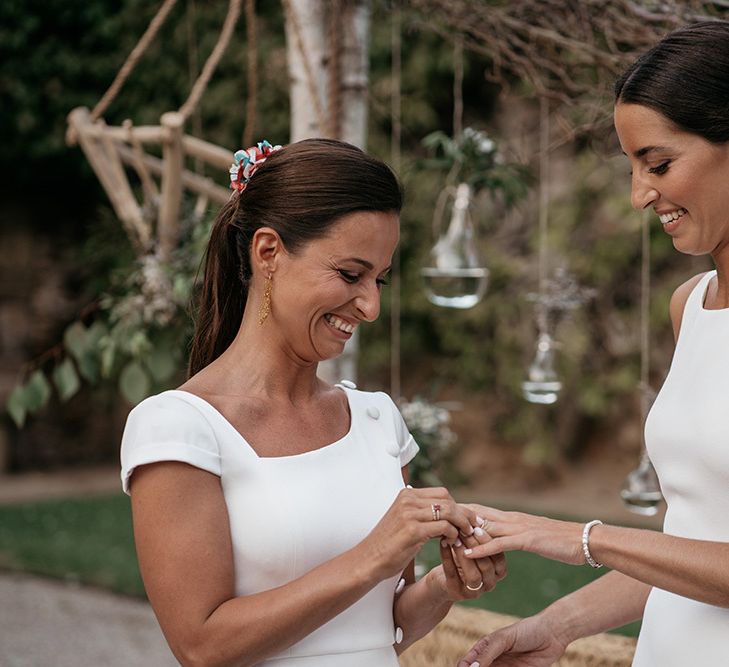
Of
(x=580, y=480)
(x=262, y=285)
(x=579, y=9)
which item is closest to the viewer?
(x=262, y=285)

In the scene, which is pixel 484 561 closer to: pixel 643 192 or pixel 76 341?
pixel 643 192

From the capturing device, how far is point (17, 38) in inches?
379

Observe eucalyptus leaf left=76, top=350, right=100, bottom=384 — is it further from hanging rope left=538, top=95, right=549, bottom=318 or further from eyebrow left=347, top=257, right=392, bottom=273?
eyebrow left=347, top=257, right=392, bottom=273

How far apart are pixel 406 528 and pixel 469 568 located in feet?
0.76

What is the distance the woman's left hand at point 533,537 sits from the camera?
190 cm

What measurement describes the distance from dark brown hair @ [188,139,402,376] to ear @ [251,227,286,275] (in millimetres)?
13

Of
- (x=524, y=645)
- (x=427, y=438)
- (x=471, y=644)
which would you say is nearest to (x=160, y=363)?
(x=427, y=438)

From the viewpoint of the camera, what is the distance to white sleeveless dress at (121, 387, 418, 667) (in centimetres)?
185

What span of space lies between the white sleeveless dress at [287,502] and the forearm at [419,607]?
2.1 inches

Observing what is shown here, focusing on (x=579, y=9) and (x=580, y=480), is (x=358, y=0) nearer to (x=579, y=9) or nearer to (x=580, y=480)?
(x=579, y=9)

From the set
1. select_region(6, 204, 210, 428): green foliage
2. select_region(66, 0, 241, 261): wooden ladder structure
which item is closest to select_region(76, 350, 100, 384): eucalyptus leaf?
select_region(6, 204, 210, 428): green foliage

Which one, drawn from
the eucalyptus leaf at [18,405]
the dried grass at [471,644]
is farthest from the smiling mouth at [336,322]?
the eucalyptus leaf at [18,405]

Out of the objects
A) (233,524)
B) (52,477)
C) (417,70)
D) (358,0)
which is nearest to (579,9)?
(358,0)

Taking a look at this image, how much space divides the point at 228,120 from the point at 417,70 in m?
1.70
